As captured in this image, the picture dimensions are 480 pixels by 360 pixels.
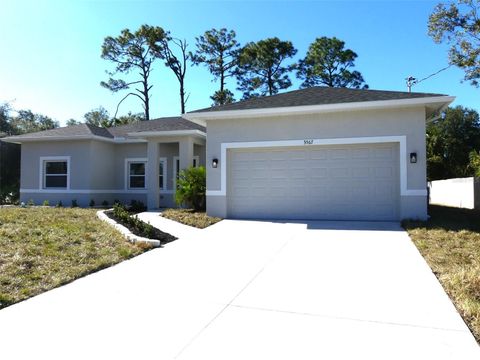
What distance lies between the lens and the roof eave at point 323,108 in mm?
10141

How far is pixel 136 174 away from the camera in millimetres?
17719

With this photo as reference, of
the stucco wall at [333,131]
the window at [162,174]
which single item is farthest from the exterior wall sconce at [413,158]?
the window at [162,174]

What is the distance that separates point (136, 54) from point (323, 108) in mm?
25126

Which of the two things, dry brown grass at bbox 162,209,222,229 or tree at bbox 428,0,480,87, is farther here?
tree at bbox 428,0,480,87

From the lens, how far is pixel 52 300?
177 inches

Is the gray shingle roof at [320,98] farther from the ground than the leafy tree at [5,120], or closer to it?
closer to it

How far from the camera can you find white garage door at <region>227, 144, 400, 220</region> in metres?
11.0

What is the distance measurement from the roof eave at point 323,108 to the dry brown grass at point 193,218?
3240 millimetres

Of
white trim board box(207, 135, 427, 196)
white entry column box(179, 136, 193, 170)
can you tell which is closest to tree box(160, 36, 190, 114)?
white entry column box(179, 136, 193, 170)

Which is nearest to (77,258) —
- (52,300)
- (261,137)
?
(52,300)

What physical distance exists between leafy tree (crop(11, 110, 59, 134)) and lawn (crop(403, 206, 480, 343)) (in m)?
36.2

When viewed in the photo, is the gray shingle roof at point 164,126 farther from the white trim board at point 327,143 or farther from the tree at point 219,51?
the tree at point 219,51

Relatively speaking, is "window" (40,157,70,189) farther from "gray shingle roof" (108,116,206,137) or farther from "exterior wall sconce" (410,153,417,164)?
"exterior wall sconce" (410,153,417,164)

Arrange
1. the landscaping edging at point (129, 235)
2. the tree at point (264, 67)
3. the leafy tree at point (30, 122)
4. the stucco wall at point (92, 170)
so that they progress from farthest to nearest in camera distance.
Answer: the leafy tree at point (30, 122), the tree at point (264, 67), the stucco wall at point (92, 170), the landscaping edging at point (129, 235)
